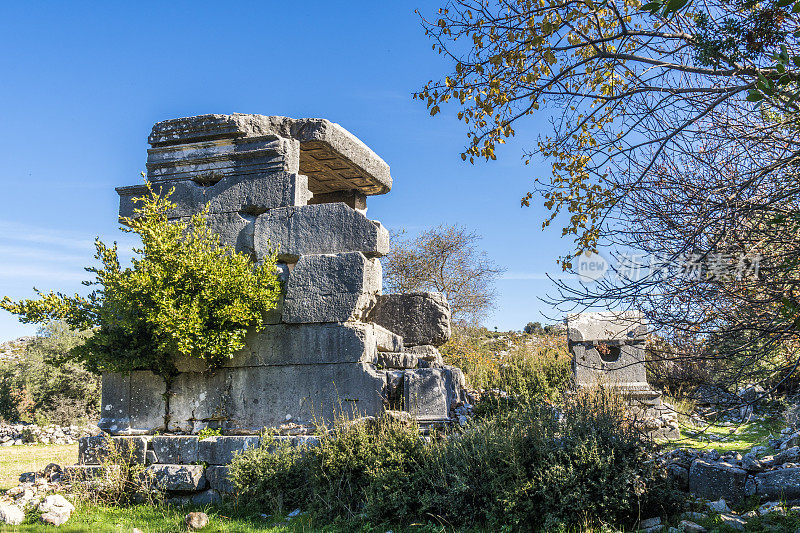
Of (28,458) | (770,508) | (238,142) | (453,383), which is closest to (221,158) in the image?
(238,142)

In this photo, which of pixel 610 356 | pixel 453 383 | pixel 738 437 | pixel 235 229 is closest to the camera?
pixel 235 229

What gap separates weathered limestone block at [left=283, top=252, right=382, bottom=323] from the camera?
24.4 ft

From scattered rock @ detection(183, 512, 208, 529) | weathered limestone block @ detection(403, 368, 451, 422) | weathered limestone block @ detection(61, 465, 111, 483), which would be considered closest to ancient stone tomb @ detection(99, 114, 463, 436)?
weathered limestone block @ detection(403, 368, 451, 422)

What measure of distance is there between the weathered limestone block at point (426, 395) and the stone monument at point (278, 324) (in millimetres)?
14

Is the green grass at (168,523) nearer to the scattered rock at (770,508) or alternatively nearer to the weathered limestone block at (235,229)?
the scattered rock at (770,508)

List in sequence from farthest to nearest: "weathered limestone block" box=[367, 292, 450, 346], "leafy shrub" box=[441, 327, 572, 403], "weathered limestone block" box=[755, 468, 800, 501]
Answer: "leafy shrub" box=[441, 327, 572, 403], "weathered limestone block" box=[367, 292, 450, 346], "weathered limestone block" box=[755, 468, 800, 501]

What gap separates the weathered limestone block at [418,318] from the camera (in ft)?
29.2

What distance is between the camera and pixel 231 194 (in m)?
8.19

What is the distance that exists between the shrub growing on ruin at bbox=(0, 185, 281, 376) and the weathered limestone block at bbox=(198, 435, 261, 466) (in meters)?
0.95

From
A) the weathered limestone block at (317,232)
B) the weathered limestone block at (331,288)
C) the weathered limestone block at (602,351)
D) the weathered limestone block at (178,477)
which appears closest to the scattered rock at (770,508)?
the weathered limestone block at (331,288)

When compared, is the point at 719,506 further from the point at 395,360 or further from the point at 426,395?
the point at 395,360

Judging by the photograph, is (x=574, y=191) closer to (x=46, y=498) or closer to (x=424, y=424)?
(x=424, y=424)

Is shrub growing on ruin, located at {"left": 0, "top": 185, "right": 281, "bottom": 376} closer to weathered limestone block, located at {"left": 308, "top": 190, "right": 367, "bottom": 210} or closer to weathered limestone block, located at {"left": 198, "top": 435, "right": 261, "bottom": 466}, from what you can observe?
weathered limestone block, located at {"left": 198, "top": 435, "right": 261, "bottom": 466}

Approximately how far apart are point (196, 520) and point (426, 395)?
2792 millimetres
